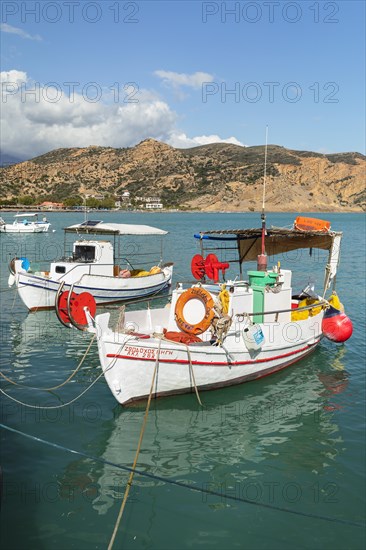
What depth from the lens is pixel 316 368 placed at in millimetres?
15992

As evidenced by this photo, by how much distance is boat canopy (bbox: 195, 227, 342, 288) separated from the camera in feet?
58.1

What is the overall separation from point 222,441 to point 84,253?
16.1 m

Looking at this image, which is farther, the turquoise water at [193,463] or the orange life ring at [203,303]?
the orange life ring at [203,303]

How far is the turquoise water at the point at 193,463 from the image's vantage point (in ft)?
25.4

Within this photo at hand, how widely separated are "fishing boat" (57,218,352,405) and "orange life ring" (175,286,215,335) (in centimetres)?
3

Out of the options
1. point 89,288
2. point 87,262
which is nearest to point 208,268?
point 89,288

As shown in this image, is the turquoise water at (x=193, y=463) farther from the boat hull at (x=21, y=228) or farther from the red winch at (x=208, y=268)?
the boat hull at (x=21, y=228)

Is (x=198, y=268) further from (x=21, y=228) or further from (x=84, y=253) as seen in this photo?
(x=21, y=228)

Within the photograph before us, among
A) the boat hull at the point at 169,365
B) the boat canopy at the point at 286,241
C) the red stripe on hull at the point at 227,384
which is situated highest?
the boat canopy at the point at 286,241

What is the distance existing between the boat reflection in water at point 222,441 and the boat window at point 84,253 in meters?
13.5

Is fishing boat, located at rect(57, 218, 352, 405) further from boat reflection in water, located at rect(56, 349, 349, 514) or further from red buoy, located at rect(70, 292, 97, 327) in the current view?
boat reflection in water, located at rect(56, 349, 349, 514)

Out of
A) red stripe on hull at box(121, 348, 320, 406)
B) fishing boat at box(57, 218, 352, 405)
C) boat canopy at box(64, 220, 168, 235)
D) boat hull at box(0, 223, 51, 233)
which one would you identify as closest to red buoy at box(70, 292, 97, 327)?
fishing boat at box(57, 218, 352, 405)

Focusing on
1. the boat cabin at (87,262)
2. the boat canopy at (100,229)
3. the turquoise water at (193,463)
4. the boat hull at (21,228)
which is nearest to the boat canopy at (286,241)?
the turquoise water at (193,463)

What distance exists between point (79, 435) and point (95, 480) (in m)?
1.86
